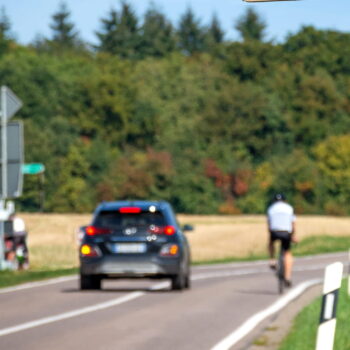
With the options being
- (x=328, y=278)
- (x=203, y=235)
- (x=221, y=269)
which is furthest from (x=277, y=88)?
(x=328, y=278)

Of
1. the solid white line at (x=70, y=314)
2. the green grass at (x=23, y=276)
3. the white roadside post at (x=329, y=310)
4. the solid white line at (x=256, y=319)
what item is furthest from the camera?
the green grass at (x=23, y=276)

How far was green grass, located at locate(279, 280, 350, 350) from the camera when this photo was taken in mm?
13688

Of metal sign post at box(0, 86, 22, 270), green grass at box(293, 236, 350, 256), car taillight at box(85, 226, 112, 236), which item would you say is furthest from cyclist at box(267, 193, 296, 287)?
green grass at box(293, 236, 350, 256)

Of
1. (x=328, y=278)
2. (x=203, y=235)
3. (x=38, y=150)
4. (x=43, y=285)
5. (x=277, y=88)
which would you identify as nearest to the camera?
(x=328, y=278)

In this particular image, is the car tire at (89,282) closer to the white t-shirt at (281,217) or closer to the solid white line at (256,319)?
the white t-shirt at (281,217)

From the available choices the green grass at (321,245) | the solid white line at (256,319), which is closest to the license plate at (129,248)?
the solid white line at (256,319)

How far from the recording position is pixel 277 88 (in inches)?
5433

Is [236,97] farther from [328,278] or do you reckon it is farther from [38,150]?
[328,278]

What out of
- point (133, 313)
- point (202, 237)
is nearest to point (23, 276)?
point (133, 313)

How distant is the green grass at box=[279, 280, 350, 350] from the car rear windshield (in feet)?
15.6

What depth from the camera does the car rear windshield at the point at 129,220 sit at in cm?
2362

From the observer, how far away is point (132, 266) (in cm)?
2336

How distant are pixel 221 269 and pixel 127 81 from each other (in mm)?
97080

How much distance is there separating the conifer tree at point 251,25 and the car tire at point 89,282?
144 m
